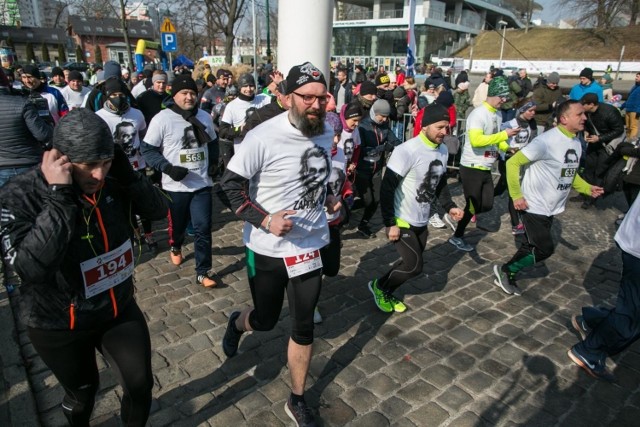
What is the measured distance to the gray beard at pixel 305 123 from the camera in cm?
277

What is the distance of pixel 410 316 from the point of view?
452 centimetres

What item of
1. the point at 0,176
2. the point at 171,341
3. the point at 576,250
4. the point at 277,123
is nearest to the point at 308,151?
the point at 277,123

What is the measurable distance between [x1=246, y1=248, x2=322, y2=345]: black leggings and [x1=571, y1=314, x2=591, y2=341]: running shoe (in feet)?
8.98

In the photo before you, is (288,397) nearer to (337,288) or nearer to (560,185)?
(337,288)

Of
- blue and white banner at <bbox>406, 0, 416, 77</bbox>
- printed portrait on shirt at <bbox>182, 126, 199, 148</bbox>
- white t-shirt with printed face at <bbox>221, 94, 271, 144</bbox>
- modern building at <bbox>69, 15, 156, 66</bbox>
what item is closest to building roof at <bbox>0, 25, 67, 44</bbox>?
modern building at <bbox>69, 15, 156, 66</bbox>

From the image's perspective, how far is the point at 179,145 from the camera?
4832 mm

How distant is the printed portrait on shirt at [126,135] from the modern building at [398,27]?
2177 inches

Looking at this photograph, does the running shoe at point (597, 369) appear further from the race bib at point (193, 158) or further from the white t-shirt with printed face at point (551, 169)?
the race bib at point (193, 158)

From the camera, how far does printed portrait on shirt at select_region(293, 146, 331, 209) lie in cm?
290

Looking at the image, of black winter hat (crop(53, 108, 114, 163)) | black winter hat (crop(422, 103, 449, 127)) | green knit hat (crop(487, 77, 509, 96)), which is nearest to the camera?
black winter hat (crop(53, 108, 114, 163))

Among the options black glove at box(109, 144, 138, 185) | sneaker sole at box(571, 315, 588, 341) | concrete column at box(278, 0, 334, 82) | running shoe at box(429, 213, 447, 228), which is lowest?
running shoe at box(429, 213, 447, 228)

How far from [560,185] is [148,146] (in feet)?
14.2

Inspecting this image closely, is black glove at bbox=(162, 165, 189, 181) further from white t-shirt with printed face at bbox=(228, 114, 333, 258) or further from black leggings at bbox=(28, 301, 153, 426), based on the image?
black leggings at bbox=(28, 301, 153, 426)

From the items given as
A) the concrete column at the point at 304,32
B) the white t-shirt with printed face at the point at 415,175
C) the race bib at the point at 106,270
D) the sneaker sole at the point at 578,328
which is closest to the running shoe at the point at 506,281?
the sneaker sole at the point at 578,328
